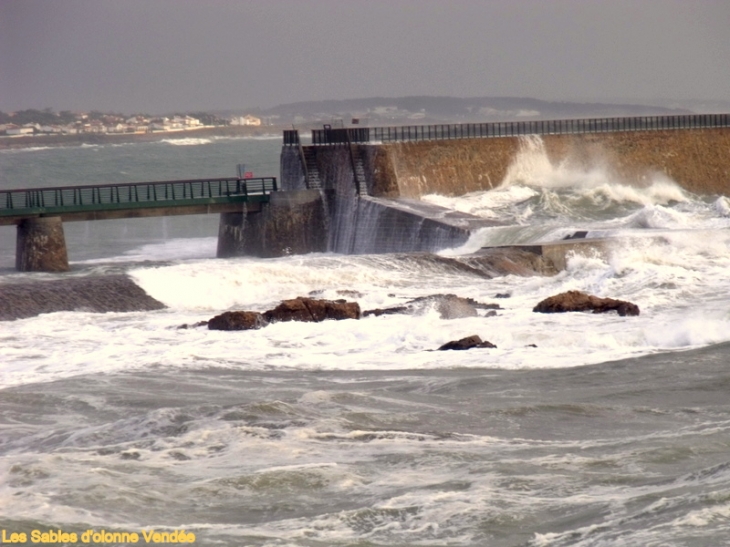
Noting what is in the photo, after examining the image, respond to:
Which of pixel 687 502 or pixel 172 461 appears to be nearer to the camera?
pixel 687 502

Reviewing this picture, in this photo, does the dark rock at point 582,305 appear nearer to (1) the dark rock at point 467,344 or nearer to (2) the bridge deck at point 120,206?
(1) the dark rock at point 467,344

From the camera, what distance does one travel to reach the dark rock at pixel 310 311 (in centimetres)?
2116

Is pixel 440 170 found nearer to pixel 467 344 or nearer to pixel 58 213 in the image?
pixel 58 213

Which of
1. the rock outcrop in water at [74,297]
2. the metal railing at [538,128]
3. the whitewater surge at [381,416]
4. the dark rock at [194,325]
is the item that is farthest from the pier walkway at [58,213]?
the dark rock at [194,325]

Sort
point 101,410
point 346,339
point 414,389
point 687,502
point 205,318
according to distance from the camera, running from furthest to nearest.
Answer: point 205,318
point 346,339
point 414,389
point 101,410
point 687,502

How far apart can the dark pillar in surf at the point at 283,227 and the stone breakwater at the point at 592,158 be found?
3.37m

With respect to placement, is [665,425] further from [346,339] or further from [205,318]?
[205,318]

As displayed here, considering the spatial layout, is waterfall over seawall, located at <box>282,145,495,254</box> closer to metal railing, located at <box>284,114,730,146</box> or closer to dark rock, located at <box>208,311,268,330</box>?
metal railing, located at <box>284,114,730,146</box>

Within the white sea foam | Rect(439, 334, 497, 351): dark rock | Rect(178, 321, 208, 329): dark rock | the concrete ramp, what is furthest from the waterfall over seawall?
the white sea foam

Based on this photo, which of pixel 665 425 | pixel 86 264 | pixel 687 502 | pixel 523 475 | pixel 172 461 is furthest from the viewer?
pixel 86 264

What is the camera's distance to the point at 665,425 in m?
11.9

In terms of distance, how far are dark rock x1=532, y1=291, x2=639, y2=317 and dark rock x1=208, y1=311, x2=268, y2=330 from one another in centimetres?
472

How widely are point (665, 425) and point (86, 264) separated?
90.7 feet

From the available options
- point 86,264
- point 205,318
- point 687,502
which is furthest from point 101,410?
point 86,264
